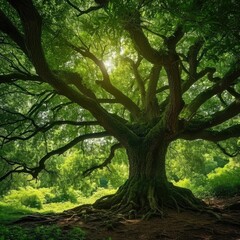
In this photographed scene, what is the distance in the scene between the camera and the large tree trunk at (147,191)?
31.3 feet

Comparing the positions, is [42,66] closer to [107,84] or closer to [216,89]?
[107,84]

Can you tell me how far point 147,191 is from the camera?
10031 millimetres

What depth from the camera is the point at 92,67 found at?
1252 centimetres

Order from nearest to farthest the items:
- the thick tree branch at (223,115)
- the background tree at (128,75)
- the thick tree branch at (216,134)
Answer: the background tree at (128,75) → the thick tree branch at (223,115) → the thick tree branch at (216,134)

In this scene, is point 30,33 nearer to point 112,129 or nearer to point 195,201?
point 112,129

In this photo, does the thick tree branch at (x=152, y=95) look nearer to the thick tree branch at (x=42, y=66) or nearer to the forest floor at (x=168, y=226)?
the thick tree branch at (x=42, y=66)

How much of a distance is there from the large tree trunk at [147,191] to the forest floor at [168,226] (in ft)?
2.07

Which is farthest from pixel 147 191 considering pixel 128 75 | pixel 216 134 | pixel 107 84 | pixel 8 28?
pixel 8 28

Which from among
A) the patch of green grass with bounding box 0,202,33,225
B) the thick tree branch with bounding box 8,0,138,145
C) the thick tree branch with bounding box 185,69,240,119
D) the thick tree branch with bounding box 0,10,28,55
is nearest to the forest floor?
the patch of green grass with bounding box 0,202,33,225

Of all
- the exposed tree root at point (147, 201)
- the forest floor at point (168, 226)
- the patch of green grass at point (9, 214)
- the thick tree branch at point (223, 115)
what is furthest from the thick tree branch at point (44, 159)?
the thick tree branch at point (223, 115)

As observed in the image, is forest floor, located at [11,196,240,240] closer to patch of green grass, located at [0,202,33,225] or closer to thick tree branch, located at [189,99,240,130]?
patch of green grass, located at [0,202,33,225]

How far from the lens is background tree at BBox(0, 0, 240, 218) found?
527cm

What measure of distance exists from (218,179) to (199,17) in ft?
45.9

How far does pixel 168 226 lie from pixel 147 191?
240cm
